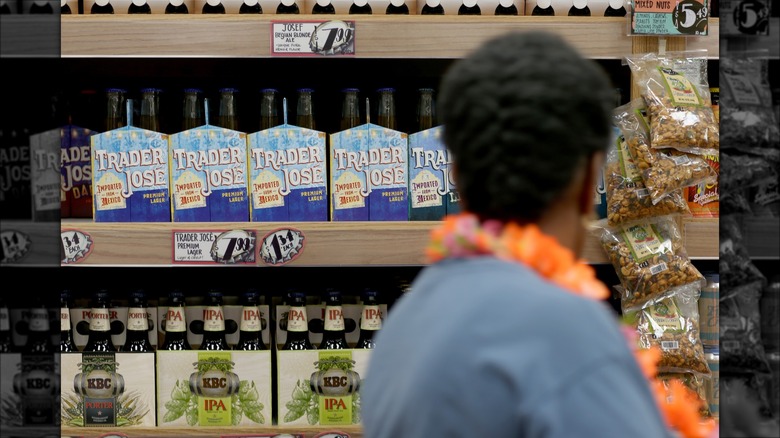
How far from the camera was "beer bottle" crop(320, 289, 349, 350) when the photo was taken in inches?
85.0

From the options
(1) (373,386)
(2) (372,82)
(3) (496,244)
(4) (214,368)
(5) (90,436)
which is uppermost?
(2) (372,82)

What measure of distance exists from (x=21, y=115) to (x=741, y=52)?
79cm

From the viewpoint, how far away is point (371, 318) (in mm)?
2170

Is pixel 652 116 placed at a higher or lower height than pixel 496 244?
higher

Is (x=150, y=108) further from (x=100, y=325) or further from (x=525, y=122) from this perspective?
(x=525, y=122)

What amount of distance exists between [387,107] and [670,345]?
0.84 metres

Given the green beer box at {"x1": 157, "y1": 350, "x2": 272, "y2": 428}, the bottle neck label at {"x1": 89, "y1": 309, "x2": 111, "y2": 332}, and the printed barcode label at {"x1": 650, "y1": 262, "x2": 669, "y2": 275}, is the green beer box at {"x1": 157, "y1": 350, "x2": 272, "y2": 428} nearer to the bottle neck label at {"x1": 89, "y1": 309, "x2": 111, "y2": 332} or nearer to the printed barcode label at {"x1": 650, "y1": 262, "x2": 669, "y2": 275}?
the bottle neck label at {"x1": 89, "y1": 309, "x2": 111, "y2": 332}

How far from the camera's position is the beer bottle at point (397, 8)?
212 cm

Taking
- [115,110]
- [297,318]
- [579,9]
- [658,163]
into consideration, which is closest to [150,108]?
[115,110]

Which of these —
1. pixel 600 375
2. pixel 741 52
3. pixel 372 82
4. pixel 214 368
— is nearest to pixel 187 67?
pixel 372 82

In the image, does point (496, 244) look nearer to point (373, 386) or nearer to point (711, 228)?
point (373, 386)

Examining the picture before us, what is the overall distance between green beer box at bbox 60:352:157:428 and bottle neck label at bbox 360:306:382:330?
0.49m

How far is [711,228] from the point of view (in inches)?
82.1

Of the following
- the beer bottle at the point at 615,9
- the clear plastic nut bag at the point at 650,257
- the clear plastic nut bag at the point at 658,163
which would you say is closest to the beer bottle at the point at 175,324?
the clear plastic nut bag at the point at 650,257
